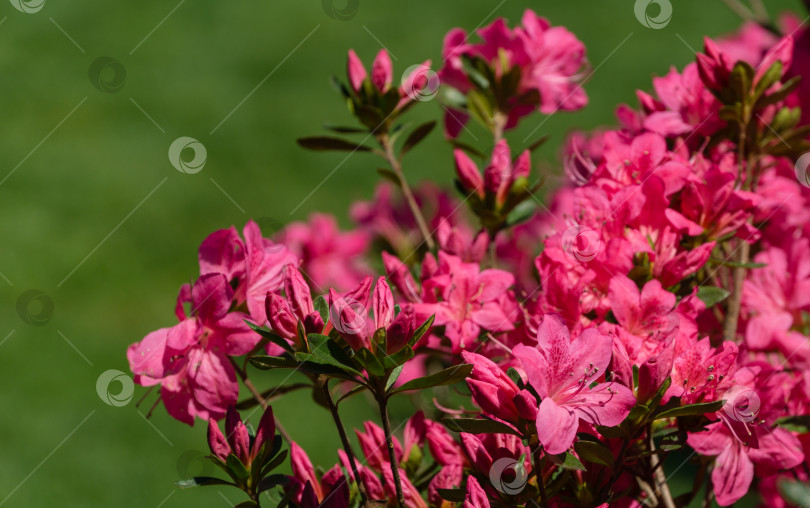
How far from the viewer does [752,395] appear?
83 cm

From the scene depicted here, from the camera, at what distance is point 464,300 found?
1.01 meters

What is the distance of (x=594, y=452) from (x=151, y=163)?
3395 mm

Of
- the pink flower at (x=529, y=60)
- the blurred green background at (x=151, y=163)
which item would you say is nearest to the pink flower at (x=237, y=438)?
the pink flower at (x=529, y=60)

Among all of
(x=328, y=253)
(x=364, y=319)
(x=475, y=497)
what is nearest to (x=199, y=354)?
(x=364, y=319)

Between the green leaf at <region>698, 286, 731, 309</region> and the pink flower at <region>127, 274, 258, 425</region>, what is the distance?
1.63 feet

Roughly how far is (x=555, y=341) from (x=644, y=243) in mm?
205

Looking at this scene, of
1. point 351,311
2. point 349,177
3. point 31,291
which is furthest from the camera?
point 349,177

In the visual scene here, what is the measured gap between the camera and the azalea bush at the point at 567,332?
79cm

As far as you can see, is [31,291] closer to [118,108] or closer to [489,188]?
[118,108]

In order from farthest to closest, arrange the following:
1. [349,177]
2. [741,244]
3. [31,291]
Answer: [349,177] < [31,291] < [741,244]

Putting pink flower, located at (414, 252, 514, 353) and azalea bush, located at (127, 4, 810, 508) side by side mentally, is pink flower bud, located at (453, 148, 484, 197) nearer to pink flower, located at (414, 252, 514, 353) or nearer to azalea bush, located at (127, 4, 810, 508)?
azalea bush, located at (127, 4, 810, 508)

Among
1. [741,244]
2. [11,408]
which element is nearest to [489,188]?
[741,244]

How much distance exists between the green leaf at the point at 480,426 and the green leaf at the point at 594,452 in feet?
0.18

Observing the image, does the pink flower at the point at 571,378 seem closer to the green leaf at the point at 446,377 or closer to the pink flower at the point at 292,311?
the green leaf at the point at 446,377
